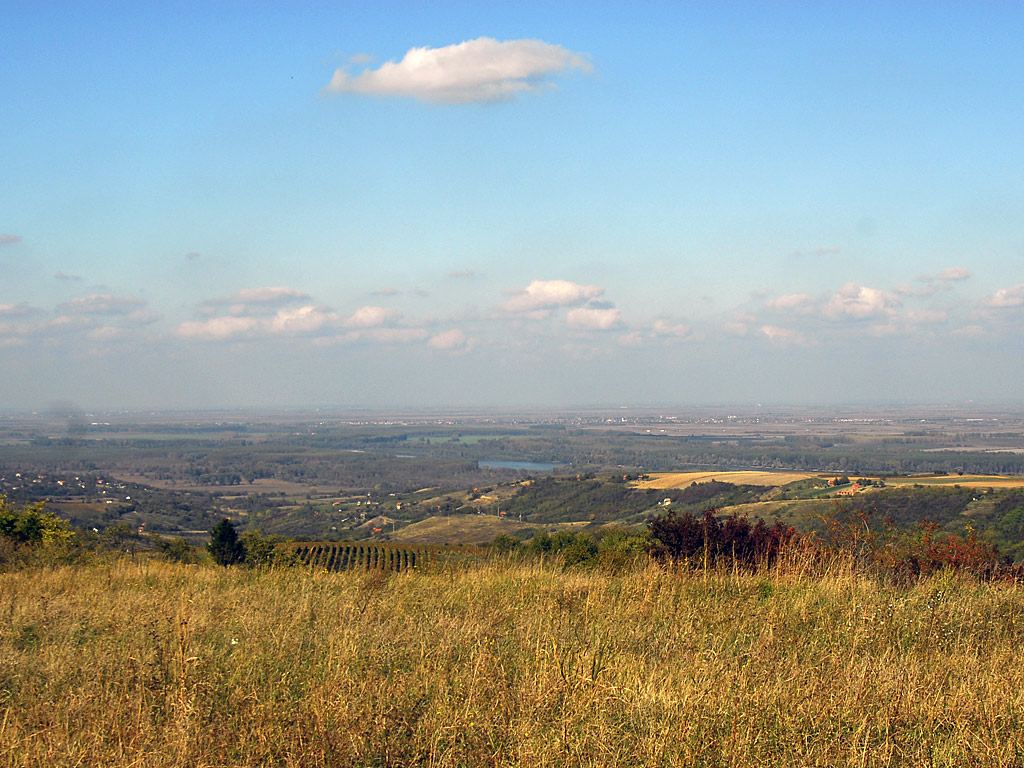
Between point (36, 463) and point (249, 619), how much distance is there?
621ft

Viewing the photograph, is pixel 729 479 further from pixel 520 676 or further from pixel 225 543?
pixel 520 676

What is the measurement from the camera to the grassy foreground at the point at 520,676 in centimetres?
381

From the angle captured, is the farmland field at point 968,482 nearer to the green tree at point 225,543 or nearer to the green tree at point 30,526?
the green tree at point 225,543

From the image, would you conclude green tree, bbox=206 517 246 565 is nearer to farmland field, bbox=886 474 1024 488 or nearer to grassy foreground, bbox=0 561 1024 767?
grassy foreground, bbox=0 561 1024 767

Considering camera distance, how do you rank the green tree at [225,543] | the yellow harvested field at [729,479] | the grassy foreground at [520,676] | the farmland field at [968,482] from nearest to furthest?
the grassy foreground at [520,676]
the green tree at [225,543]
the farmland field at [968,482]
the yellow harvested field at [729,479]

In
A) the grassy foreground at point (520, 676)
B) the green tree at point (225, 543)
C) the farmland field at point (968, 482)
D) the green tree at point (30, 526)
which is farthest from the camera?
the farmland field at point (968, 482)

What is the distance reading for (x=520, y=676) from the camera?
4.82 meters

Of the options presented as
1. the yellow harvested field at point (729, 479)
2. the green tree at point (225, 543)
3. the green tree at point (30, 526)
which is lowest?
the yellow harvested field at point (729, 479)

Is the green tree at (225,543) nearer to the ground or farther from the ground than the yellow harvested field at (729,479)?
farther from the ground

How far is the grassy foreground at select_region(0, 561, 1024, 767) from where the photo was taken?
381 cm

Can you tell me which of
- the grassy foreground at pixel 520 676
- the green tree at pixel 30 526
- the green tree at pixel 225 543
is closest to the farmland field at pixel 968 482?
the green tree at pixel 225 543

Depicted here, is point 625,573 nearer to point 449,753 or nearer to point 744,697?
point 744,697

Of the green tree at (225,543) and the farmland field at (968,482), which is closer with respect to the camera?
the green tree at (225,543)

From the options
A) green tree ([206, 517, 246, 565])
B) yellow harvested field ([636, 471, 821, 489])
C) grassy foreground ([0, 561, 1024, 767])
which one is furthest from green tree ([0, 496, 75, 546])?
yellow harvested field ([636, 471, 821, 489])
